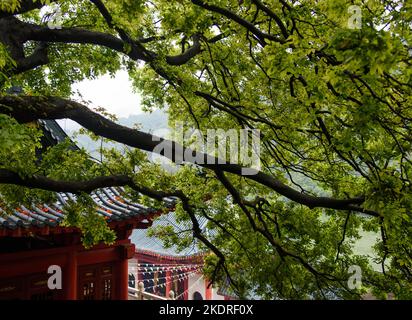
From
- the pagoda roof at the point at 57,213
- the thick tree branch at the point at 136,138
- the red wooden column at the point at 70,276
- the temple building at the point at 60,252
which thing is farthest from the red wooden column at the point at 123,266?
the thick tree branch at the point at 136,138

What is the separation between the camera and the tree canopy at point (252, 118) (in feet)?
10.1

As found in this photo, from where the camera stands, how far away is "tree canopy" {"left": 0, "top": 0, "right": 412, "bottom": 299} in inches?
122

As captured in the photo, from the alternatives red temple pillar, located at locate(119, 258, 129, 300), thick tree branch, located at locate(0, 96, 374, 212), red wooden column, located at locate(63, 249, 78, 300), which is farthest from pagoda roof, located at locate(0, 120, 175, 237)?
red temple pillar, located at locate(119, 258, 129, 300)

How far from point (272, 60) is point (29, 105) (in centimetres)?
265

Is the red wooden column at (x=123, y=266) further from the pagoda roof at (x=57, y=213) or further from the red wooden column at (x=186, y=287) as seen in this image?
the red wooden column at (x=186, y=287)

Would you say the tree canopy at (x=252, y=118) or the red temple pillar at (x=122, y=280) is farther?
the red temple pillar at (x=122, y=280)

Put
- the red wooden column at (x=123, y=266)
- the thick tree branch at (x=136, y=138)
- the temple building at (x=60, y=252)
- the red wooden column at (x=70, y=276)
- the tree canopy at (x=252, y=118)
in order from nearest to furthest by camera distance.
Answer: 1. the tree canopy at (x=252, y=118)
2. the thick tree branch at (x=136, y=138)
3. the temple building at (x=60, y=252)
4. the red wooden column at (x=70, y=276)
5. the red wooden column at (x=123, y=266)

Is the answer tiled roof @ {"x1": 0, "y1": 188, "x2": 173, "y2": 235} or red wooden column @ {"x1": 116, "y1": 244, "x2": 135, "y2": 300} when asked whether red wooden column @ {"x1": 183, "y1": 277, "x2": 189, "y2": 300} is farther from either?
tiled roof @ {"x1": 0, "y1": 188, "x2": 173, "y2": 235}

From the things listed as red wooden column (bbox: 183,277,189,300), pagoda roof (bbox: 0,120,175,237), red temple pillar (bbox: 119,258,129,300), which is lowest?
red wooden column (bbox: 183,277,189,300)

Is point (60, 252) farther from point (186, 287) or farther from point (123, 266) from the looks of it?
point (186, 287)

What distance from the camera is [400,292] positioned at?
5004mm

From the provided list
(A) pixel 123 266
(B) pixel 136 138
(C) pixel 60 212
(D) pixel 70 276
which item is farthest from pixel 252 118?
(A) pixel 123 266

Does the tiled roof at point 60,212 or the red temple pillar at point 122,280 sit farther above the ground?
the tiled roof at point 60,212

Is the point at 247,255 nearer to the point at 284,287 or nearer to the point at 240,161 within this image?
the point at 284,287
